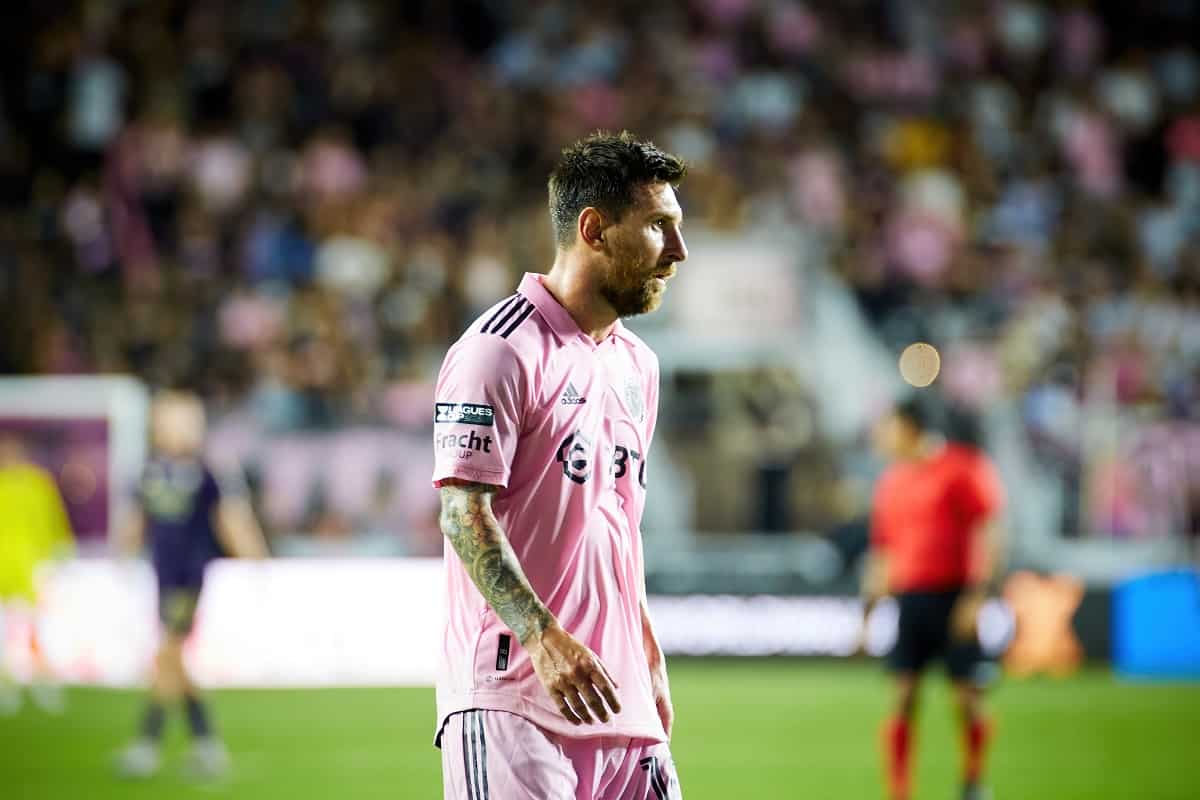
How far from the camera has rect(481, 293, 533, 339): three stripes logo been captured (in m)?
3.62

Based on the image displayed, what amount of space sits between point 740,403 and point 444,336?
2.83 metres

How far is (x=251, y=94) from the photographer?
729 inches

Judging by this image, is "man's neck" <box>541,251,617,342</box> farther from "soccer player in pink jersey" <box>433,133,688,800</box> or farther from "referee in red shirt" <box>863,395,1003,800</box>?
"referee in red shirt" <box>863,395,1003,800</box>

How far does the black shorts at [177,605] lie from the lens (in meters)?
10.3

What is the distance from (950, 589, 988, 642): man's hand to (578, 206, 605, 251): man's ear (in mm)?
5646

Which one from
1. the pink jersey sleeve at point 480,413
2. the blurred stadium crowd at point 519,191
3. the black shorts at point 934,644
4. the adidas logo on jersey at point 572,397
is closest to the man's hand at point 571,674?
the pink jersey sleeve at point 480,413

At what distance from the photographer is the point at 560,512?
3.66 m

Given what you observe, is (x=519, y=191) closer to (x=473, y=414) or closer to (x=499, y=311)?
(x=499, y=311)

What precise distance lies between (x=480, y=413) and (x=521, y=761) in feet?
2.43

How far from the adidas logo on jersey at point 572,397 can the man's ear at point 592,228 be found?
1.06 ft

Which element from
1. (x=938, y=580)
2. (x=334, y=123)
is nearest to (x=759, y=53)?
(x=334, y=123)

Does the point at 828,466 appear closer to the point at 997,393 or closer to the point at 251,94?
the point at 997,393

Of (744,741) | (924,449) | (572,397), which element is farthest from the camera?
(744,741)

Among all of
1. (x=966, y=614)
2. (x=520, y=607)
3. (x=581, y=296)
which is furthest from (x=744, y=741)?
(x=520, y=607)
